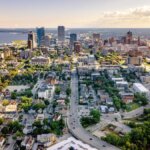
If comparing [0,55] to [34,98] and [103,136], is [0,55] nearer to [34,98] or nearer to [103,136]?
[34,98]

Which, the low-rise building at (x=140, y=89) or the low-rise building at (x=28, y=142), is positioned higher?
the low-rise building at (x=140, y=89)

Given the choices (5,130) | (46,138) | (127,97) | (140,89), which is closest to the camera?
(46,138)

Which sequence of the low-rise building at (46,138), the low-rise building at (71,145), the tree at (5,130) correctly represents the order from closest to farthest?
1. the low-rise building at (71,145)
2. the low-rise building at (46,138)
3. the tree at (5,130)

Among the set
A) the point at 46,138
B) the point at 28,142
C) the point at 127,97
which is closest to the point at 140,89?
the point at 127,97

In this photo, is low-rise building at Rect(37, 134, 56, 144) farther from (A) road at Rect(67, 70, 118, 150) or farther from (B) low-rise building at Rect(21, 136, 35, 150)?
(A) road at Rect(67, 70, 118, 150)

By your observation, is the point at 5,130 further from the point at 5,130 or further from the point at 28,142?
the point at 28,142

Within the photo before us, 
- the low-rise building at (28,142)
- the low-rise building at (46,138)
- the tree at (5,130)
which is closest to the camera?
the low-rise building at (28,142)

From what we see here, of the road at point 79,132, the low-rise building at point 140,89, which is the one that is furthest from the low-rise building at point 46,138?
the low-rise building at point 140,89

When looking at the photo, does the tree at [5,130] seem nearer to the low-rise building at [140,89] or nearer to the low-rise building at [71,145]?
the low-rise building at [71,145]

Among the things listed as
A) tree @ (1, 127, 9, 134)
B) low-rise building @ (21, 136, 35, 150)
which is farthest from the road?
tree @ (1, 127, 9, 134)

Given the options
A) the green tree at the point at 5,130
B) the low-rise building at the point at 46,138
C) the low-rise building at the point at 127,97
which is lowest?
the green tree at the point at 5,130

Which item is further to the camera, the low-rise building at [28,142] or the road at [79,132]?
the road at [79,132]
